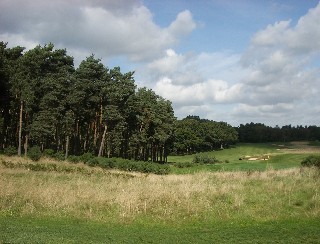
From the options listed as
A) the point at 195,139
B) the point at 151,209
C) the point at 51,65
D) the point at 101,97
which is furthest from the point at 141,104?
the point at 151,209

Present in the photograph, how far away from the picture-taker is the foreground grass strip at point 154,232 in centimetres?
1112

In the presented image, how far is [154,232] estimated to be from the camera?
12.8m

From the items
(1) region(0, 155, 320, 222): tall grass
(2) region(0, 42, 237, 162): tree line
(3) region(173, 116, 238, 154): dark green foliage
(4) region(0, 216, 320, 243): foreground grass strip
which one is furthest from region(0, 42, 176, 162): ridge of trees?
(3) region(173, 116, 238, 154): dark green foliage

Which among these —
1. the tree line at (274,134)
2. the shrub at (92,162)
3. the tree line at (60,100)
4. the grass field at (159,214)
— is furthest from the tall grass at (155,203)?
the tree line at (274,134)

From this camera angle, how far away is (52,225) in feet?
43.7

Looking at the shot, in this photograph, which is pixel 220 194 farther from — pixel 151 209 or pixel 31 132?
pixel 31 132

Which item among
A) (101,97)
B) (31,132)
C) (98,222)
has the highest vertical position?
(101,97)

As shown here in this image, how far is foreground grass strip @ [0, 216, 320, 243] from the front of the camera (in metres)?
11.1

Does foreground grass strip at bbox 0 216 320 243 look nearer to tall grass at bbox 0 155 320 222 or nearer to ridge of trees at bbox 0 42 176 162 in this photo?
tall grass at bbox 0 155 320 222

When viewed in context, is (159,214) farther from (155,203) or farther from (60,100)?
(60,100)

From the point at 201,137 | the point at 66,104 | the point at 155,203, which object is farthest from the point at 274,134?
the point at 155,203

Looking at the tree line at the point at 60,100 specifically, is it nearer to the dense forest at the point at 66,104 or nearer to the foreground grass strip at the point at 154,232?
the dense forest at the point at 66,104

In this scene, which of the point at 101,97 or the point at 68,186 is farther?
the point at 101,97

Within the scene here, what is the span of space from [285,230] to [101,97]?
5727 centimetres
